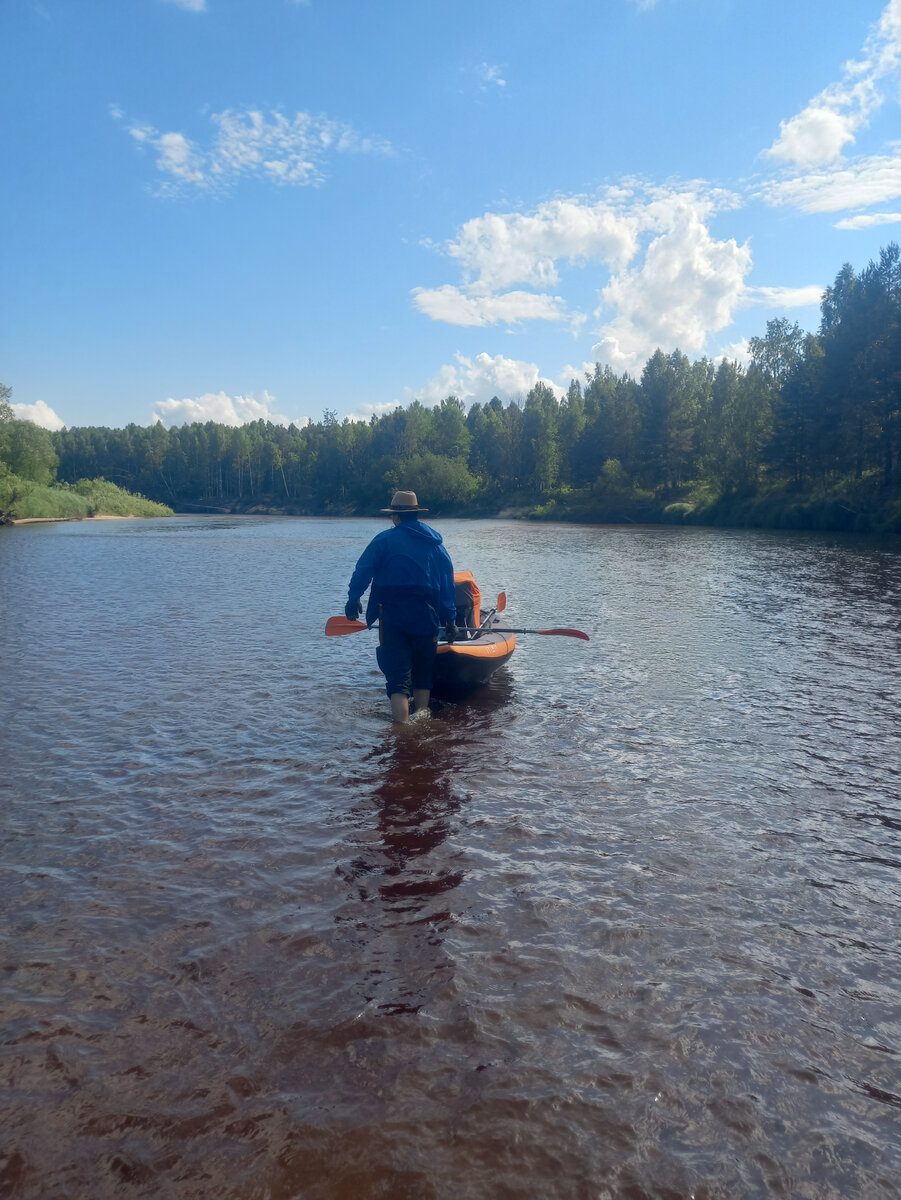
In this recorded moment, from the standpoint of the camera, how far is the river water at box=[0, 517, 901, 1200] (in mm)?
3215

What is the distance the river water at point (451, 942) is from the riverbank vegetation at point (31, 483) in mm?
65430

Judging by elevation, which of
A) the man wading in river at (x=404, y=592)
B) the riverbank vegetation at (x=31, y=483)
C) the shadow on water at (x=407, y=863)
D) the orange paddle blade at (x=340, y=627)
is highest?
the riverbank vegetation at (x=31, y=483)

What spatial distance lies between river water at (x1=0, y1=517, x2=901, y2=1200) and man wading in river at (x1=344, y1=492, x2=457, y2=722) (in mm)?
844

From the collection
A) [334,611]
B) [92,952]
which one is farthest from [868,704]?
[334,611]

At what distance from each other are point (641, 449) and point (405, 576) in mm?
76679

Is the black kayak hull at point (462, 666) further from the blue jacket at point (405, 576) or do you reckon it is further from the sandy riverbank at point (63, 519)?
the sandy riverbank at point (63, 519)

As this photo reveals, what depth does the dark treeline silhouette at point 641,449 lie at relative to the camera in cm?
4978

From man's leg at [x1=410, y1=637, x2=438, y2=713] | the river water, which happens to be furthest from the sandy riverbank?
man's leg at [x1=410, y1=637, x2=438, y2=713]

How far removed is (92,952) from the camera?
14.9 ft

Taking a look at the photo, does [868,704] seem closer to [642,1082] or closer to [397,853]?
[397,853]

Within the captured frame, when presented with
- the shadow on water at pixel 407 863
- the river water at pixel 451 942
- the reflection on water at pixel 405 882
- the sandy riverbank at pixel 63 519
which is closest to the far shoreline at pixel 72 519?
the sandy riverbank at pixel 63 519

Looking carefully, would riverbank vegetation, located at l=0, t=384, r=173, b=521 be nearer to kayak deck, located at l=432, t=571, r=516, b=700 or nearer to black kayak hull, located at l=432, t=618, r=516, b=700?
kayak deck, located at l=432, t=571, r=516, b=700

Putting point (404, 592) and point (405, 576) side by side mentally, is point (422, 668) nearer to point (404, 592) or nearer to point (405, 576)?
point (404, 592)

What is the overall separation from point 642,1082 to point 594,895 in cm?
172
